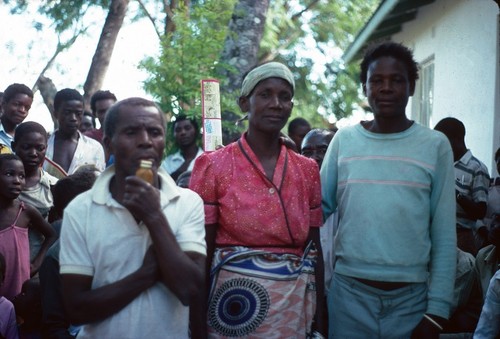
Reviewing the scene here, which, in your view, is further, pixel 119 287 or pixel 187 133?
pixel 187 133

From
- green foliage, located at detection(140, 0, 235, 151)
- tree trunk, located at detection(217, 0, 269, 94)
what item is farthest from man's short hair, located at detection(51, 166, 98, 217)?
tree trunk, located at detection(217, 0, 269, 94)

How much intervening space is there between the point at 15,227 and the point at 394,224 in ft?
10.4

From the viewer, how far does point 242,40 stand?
8.76 meters

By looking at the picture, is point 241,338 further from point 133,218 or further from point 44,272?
point 44,272

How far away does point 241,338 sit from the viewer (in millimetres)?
3562

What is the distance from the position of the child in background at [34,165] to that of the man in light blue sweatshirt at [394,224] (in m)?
3.28

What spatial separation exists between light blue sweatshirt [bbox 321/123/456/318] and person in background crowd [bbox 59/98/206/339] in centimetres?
95

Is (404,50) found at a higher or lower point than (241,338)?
higher

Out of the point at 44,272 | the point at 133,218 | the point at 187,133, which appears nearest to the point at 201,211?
the point at 133,218

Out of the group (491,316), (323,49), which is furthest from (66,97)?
(323,49)

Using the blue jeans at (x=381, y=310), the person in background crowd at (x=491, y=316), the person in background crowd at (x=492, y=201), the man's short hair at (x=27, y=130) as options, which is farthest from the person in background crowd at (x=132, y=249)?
the person in background crowd at (x=492, y=201)

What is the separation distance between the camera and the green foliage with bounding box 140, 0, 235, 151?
801 cm

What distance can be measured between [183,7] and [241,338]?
6033 mm

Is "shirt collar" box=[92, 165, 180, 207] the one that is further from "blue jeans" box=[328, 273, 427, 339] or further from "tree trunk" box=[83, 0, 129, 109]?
"tree trunk" box=[83, 0, 129, 109]
